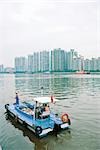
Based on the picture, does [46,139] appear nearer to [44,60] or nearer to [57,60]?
[57,60]

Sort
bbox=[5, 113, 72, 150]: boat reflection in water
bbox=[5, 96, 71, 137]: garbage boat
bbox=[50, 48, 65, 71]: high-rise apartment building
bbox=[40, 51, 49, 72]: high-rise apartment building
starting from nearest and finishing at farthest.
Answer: bbox=[5, 113, 72, 150]: boat reflection in water
bbox=[5, 96, 71, 137]: garbage boat
bbox=[50, 48, 65, 71]: high-rise apartment building
bbox=[40, 51, 49, 72]: high-rise apartment building

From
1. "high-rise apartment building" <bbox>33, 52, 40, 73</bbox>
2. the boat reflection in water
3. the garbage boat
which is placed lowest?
the boat reflection in water

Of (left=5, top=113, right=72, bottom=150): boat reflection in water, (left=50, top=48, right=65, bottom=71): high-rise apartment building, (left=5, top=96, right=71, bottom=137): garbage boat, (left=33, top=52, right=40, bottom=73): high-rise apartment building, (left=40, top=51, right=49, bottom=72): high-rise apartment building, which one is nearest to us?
(left=5, top=113, right=72, bottom=150): boat reflection in water

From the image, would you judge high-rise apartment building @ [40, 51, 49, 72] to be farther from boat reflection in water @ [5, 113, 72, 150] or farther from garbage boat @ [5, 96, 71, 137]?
boat reflection in water @ [5, 113, 72, 150]

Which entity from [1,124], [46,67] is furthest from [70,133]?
[46,67]

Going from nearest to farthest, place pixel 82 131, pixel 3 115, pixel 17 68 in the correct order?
pixel 82 131
pixel 3 115
pixel 17 68

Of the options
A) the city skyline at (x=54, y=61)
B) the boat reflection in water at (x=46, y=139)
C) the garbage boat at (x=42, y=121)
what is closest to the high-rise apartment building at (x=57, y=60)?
the city skyline at (x=54, y=61)

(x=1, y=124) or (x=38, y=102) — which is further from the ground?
(x=38, y=102)

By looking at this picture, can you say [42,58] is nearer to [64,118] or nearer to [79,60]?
[79,60]

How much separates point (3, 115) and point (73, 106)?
2.93 metres

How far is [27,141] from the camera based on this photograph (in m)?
6.25

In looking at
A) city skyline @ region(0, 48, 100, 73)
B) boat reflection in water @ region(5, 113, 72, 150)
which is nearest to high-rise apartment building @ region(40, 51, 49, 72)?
city skyline @ region(0, 48, 100, 73)

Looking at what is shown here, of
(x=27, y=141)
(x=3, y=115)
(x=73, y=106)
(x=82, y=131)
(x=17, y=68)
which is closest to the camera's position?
(x=27, y=141)

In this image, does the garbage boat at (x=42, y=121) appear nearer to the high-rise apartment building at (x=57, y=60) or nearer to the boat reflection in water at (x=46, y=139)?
the boat reflection in water at (x=46, y=139)
